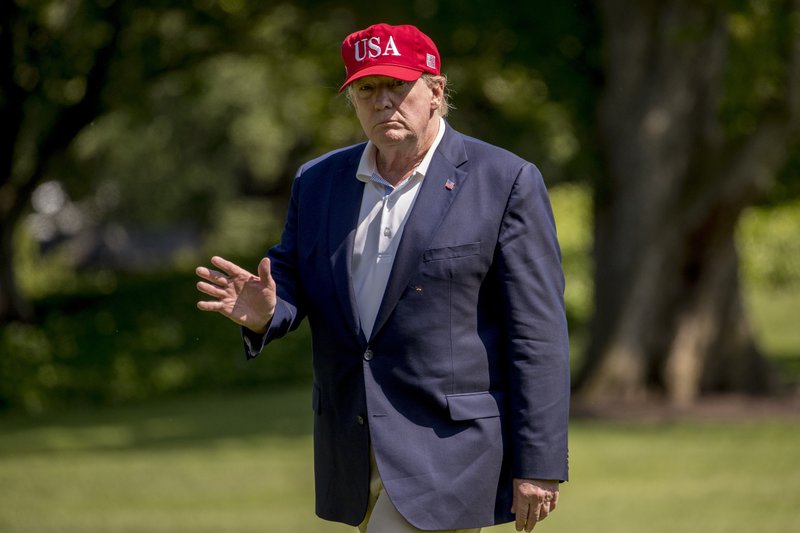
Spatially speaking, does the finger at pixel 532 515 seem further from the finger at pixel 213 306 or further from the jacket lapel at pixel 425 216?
the finger at pixel 213 306

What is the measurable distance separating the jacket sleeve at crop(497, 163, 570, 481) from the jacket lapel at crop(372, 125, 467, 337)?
0.19m

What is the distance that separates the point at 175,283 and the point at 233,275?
19.1 meters

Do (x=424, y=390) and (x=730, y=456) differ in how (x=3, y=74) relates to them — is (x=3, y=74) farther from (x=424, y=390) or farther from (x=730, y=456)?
(x=424, y=390)

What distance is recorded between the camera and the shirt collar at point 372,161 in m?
3.95

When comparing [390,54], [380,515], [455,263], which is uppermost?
[390,54]

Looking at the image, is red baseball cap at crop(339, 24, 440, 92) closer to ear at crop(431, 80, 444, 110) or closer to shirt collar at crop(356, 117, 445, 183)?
ear at crop(431, 80, 444, 110)

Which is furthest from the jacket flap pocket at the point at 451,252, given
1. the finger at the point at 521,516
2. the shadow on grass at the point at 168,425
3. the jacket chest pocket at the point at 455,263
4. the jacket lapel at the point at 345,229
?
the shadow on grass at the point at 168,425

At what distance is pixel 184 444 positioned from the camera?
13438 millimetres

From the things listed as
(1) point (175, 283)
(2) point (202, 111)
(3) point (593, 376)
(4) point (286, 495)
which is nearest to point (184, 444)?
(4) point (286, 495)

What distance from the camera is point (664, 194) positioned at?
46.6 feet

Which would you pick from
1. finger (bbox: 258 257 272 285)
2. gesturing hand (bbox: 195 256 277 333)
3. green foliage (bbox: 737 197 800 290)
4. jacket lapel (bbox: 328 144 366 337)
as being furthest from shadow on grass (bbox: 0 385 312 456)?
green foliage (bbox: 737 197 800 290)

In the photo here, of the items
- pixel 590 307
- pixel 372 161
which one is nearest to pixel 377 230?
pixel 372 161

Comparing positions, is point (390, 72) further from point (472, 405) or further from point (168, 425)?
point (168, 425)

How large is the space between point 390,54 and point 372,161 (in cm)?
39
